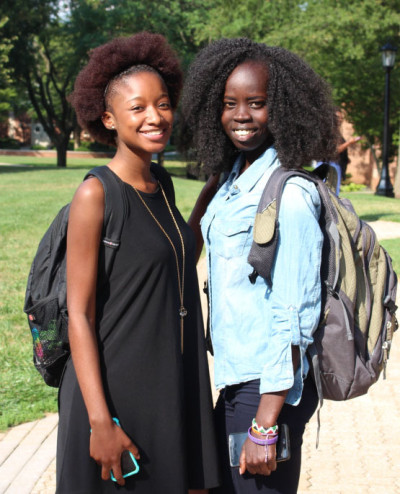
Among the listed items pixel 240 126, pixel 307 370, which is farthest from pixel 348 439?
pixel 240 126

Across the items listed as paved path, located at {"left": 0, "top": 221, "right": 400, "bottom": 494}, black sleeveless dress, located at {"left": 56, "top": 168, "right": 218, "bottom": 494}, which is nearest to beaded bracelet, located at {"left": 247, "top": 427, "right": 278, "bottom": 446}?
black sleeveless dress, located at {"left": 56, "top": 168, "right": 218, "bottom": 494}

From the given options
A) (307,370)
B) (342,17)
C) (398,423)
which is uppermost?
(342,17)

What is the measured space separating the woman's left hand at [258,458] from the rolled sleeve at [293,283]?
0.61ft

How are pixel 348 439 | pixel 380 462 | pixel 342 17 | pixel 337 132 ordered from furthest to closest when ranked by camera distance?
1. pixel 342 17
2. pixel 348 439
3. pixel 380 462
4. pixel 337 132

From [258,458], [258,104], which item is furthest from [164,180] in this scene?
[258,458]

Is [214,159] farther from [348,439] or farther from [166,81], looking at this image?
[348,439]

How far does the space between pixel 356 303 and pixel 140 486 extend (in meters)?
0.91

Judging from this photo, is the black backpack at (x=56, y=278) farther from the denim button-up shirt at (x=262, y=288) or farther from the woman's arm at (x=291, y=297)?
the woman's arm at (x=291, y=297)

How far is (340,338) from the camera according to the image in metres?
2.18

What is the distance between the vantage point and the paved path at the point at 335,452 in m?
3.96

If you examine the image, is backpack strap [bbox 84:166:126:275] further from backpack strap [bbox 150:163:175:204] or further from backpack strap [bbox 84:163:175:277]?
backpack strap [bbox 150:163:175:204]

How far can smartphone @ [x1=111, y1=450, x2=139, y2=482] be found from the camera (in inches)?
82.6

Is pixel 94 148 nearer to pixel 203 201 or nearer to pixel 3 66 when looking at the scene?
pixel 3 66

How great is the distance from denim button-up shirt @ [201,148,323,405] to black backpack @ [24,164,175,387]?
38cm
